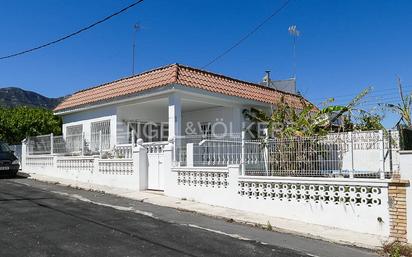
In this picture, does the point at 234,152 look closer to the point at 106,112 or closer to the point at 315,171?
the point at 315,171

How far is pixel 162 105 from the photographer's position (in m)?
17.4

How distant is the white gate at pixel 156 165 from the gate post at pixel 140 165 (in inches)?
5.5

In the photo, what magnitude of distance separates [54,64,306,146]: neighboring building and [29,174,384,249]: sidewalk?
242cm

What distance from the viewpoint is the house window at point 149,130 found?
17719 mm

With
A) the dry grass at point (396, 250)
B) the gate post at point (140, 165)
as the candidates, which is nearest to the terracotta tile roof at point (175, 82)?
the gate post at point (140, 165)

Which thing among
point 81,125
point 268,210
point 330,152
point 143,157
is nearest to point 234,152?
point 268,210

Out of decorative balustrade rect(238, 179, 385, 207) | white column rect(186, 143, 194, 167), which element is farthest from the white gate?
decorative balustrade rect(238, 179, 385, 207)

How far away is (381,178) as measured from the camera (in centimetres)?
930

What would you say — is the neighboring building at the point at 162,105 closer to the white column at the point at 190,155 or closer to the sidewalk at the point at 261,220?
the white column at the point at 190,155

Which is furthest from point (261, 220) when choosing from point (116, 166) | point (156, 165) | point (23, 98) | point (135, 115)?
point (23, 98)

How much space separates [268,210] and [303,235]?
1.93 m

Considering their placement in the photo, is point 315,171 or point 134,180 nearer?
point 315,171

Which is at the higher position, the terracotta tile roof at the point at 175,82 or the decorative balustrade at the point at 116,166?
the terracotta tile roof at the point at 175,82

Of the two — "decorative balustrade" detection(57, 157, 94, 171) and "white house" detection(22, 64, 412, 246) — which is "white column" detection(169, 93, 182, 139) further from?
"decorative balustrade" detection(57, 157, 94, 171)
